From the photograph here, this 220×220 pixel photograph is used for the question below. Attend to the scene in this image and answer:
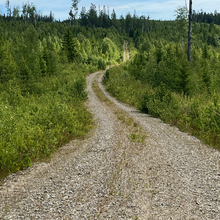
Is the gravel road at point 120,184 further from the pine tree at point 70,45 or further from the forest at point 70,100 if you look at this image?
the pine tree at point 70,45

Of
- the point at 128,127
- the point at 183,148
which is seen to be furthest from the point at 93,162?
the point at 128,127

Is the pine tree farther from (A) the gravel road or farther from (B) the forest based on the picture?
(A) the gravel road

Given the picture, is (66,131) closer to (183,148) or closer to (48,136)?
(48,136)

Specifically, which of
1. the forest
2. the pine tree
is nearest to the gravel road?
the forest

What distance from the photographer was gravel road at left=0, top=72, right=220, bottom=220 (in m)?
4.43

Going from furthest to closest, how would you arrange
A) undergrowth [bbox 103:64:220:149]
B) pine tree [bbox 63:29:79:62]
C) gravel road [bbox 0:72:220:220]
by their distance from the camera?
pine tree [bbox 63:29:79:62]
undergrowth [bbox 103:64:220:149]
gravel road [bbox 0:72:220:220]

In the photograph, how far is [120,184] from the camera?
564 centimetres

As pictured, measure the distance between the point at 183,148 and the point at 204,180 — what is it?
9.37 feet

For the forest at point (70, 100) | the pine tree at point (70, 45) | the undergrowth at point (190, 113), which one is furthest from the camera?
the pine tree at point (70, 45)

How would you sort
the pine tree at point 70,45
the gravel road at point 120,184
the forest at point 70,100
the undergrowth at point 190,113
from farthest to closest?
the pine tree at point 70,45 < the undergrowth at point 190,113 < the forest at point 70,100 < the gravel road at point 120,184

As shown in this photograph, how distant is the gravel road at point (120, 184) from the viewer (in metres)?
4.43

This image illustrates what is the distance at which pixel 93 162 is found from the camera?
7297mm

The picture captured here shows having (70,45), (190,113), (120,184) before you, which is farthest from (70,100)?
(70,45)

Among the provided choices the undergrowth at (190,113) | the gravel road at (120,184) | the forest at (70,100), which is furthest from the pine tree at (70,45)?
the gravel road at (120,184)
